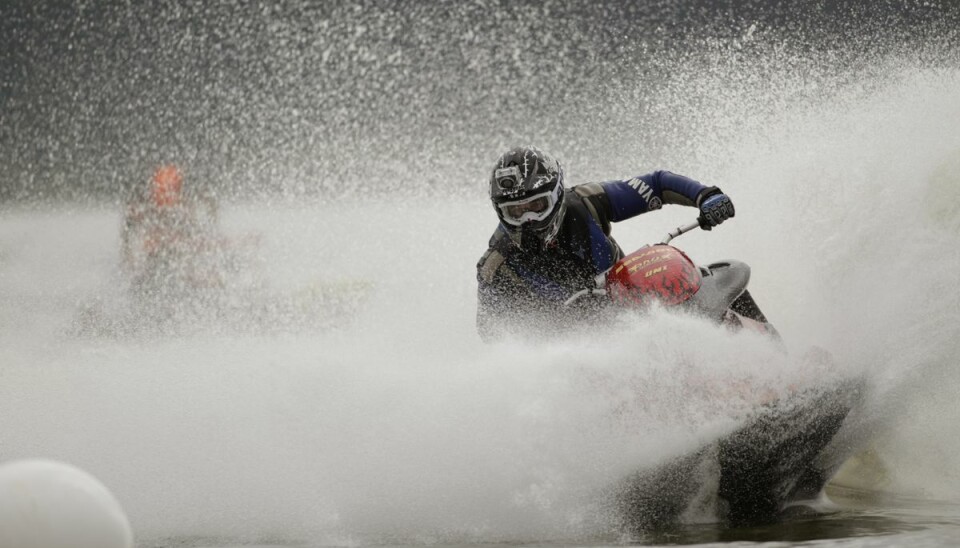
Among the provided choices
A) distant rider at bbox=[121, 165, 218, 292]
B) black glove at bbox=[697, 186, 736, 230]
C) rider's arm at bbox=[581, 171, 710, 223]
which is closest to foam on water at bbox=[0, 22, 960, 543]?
black glove at bbox=[697, 186, 736, 230]

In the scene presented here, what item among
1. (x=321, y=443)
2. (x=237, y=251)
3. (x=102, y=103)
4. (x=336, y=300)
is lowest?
(x=321, y=443)

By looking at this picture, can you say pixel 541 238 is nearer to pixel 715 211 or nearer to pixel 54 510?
pixel 715 211

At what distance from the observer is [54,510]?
3.37m

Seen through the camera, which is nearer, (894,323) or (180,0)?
(894,323)

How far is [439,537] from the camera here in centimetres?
427

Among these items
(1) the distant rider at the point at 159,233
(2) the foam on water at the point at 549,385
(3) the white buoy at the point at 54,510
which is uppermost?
(1) the distant rider at the point at 159,233

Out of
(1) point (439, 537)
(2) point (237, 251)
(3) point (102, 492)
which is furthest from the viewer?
(2) point (237, 251)

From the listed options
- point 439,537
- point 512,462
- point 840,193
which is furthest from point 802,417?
point 840,193

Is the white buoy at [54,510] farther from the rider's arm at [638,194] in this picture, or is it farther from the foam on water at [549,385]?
the rider's arm at [638,194]

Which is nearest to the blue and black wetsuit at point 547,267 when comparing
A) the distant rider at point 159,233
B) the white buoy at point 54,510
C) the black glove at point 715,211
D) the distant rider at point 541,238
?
the distant rider at point 541,238

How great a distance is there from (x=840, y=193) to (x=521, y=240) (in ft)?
8.57

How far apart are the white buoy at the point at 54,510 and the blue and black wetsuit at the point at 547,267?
93.5 inches

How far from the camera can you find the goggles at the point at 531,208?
5.24m

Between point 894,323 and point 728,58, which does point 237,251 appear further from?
point 894,323
